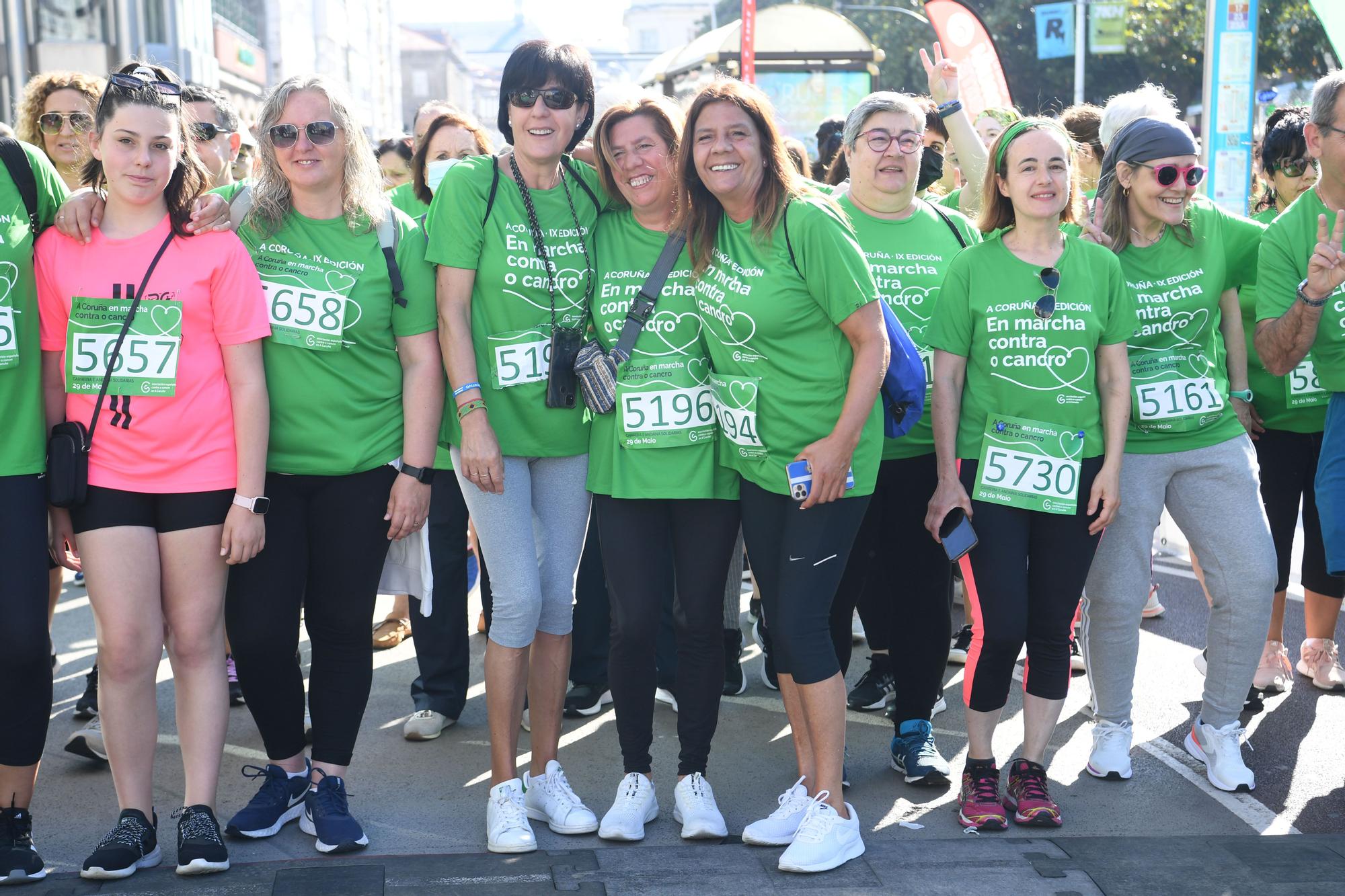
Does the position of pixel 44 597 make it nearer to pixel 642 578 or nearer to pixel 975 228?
pixel 642 578

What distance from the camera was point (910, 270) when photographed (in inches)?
166

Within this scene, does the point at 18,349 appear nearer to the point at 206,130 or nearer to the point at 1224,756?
the point at 206,130

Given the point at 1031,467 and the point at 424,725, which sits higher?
the point at 1031,467

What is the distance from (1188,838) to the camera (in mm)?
3723

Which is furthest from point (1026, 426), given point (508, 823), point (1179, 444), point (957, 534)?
point (508, 823)

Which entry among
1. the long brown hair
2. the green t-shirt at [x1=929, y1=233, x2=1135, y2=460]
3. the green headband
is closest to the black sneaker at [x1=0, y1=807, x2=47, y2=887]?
the long brown hair

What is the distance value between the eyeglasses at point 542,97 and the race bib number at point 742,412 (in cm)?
89

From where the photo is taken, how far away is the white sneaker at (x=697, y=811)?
373 centimetres

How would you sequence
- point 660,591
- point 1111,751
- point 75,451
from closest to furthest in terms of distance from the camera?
point 75,451 → point 660,591 → point 1111,751

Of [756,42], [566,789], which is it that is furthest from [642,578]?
[756,42]

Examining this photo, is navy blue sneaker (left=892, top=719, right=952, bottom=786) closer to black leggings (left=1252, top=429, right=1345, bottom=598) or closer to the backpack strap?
black leggings (left=1252, top=429, right=1345, bottom=598)

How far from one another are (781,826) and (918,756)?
71cm

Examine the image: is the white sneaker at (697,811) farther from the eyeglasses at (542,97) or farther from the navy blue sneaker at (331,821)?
the eyeglasses at (542,97)

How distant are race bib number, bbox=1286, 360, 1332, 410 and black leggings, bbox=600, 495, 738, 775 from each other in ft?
7.44
